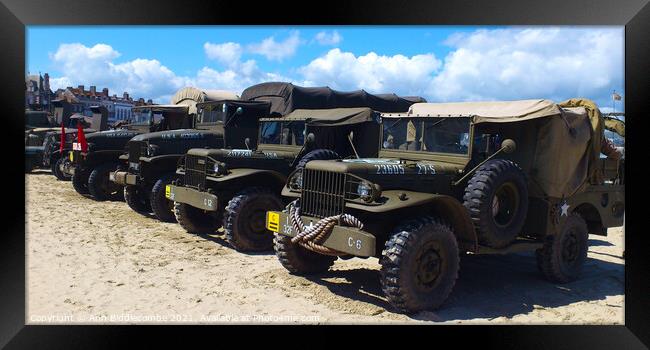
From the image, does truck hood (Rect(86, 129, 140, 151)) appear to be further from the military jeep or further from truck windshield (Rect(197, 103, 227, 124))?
the military jeep

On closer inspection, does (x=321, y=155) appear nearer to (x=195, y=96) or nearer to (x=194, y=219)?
(x=194, y=219)

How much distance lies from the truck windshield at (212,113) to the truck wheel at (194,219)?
1.85 m

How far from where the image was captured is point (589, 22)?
16.1 feet

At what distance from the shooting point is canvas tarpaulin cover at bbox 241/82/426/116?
418 inches

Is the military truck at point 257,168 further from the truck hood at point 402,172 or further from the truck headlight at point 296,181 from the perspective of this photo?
the truck hood at point 402,172

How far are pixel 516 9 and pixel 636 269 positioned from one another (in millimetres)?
2510

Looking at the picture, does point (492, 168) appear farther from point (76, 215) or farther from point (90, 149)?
point (90, 149)

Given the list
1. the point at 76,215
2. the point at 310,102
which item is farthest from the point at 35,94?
the point at 310,102

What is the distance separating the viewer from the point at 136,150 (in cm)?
1037

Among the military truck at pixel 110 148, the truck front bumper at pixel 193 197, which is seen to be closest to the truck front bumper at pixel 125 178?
the military truck at pixel 110 148

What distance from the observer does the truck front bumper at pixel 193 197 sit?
25.2 feet

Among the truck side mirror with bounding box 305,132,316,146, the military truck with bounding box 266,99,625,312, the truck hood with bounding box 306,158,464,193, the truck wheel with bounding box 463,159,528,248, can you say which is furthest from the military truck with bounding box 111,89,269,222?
the truck wheel with bounding box 463,159,528,248

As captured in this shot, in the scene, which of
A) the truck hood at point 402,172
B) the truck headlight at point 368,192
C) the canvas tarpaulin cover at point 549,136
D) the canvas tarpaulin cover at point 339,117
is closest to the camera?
the truck headlight at point 368,192

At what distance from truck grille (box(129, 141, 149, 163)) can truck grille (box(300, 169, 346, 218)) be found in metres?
5.25
